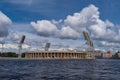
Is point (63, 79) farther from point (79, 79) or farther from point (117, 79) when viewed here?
point (117, 79)

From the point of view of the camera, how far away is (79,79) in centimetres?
5431

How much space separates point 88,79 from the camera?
5462 centimetres

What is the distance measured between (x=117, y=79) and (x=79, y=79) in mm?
6858

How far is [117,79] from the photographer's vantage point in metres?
55.4

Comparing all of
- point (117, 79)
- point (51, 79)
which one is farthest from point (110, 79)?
point (51, 79)

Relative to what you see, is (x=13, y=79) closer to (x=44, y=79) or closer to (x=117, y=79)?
(x=44, y=79)

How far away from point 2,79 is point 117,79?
785 inches

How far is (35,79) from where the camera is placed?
5394 cm

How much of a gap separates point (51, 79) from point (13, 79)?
6474 millimetres

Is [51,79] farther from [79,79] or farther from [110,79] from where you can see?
[110,79]

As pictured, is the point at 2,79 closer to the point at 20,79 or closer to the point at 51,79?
the point at 20,79

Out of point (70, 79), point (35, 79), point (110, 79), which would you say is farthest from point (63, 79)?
point (110, 79)

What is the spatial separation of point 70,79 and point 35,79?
605 centimetres

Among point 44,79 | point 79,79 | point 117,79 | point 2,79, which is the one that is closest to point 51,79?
point 44,79
